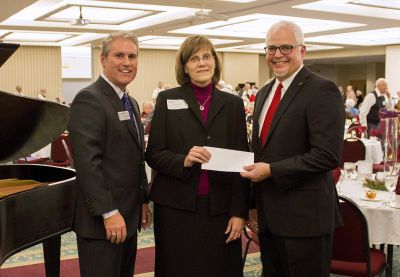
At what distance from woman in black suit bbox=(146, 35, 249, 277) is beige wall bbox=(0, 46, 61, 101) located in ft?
57.8

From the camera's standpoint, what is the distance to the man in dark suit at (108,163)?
2111mm

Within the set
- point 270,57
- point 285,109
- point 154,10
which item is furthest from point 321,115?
point 154,10

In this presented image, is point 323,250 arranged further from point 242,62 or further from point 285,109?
point 242,62

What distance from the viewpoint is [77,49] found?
20.8 meters

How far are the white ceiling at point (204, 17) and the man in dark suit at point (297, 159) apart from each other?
747 cm

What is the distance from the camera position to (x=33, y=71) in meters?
19.0

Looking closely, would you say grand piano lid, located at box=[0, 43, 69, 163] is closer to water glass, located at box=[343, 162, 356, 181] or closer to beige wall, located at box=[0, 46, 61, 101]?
water glass, located at box=[343, 162, 356, 181]

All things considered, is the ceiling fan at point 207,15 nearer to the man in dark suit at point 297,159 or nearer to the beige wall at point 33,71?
the man in dark suit at point 297,159

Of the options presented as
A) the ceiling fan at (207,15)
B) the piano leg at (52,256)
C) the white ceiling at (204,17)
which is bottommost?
the piano leg at (52,256)

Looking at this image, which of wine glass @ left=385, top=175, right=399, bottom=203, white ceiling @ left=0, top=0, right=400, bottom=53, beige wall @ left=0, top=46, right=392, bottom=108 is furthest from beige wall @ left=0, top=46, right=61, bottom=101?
wine glass @ left=385, top=175, right=399, bottom=203

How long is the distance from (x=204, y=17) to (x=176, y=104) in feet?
27.0

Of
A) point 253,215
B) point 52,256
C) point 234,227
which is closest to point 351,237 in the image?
point 253,215

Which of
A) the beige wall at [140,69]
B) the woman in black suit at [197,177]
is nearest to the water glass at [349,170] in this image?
the woman in black suit at [197,177]

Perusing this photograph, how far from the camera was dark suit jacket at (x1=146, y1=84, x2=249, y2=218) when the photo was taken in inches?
88.4
